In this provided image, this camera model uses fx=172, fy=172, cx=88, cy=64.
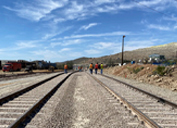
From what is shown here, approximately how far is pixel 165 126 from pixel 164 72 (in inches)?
487

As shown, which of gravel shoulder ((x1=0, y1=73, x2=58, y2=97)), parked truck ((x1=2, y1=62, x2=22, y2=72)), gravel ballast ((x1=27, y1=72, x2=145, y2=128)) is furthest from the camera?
parked truck ((x1=2, y1=62, x2=22, y2=72))

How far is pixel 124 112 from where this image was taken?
18.4ft

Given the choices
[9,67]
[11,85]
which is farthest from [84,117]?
[9,67]

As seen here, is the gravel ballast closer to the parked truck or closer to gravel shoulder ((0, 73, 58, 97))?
gravel shoulder ((0, 73, 58, 97))

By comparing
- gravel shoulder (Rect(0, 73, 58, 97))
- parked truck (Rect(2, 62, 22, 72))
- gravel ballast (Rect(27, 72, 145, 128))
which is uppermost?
parked truck (Rect(2, 62, 22, 72))

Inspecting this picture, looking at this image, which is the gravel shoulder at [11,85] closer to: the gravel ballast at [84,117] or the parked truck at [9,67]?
the gravel ballast at [84,117]

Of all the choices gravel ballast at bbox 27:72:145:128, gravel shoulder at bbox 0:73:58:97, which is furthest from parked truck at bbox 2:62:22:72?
gravel ballast at bbox 27:72:145:128

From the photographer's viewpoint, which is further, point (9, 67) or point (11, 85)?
point (9, 67)

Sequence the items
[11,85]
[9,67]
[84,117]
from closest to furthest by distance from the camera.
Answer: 1. [84,117]
2. [11,85]
3. [9,67]

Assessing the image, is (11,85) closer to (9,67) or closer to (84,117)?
(84,117)

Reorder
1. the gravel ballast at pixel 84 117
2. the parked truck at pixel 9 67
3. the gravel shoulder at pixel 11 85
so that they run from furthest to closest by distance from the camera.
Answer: the parked truck at pixel 9 67
the gravel shoulder at pixel 11 85
the gravel ballast at pixel 84 117

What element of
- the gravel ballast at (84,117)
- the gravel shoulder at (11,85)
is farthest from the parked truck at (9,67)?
the gravel ballast at (84,117)

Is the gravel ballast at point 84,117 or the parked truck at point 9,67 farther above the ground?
the parked truck at point 9,67

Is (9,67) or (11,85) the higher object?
(9,67)
